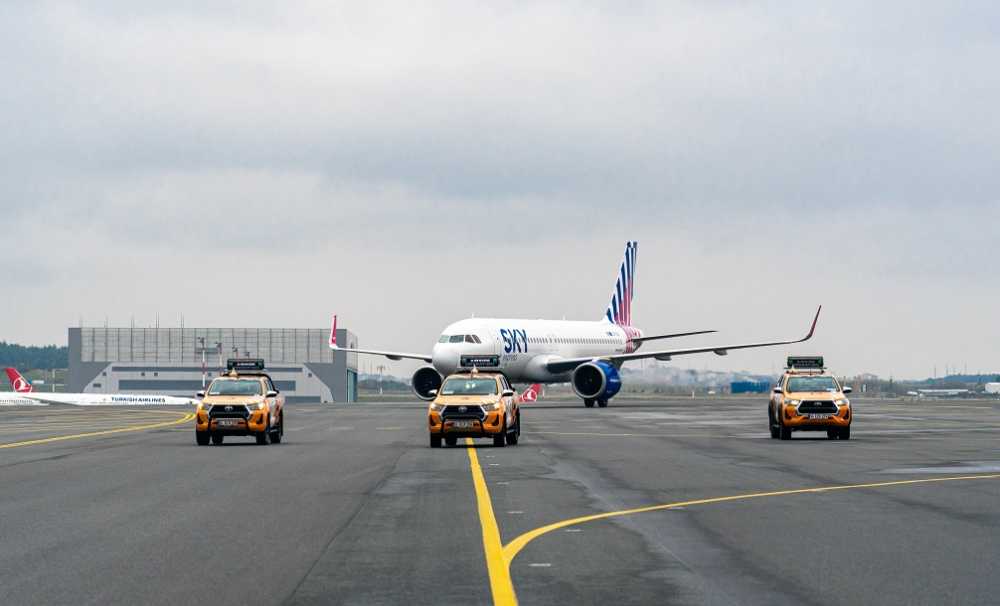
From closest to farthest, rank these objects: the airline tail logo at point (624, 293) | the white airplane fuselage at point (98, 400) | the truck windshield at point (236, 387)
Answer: the truck windshield at point (236, 387), the airline tail logo at point (624, 293), the white airplane fuselage at point (98, 400)

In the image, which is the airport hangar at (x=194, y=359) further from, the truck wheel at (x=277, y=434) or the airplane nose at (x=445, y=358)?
the truck wheel at (x=277, y=434)

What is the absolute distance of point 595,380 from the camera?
7256 centimetres

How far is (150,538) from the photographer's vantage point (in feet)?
51.1

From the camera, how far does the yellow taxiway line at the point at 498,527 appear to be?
39.3ft

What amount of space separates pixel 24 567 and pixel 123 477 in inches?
488

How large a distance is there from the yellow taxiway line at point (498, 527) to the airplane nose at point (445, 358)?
133ft

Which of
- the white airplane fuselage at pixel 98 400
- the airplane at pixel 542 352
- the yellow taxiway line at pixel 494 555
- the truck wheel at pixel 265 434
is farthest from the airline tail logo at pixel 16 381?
the yellow taxiway line at pixel 494 555

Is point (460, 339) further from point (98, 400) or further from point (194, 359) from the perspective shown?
point (194, 359)

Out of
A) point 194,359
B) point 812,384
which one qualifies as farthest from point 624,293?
point 194,359

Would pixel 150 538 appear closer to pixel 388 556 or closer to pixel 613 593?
pixel 388 556

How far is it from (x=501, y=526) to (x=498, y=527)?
0.15 meters

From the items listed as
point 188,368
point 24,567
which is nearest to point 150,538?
point 24,567

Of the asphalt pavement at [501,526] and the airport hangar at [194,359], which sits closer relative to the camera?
the asphalt pavement at [501,526]

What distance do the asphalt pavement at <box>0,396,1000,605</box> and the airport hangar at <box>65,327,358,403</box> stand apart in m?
141
